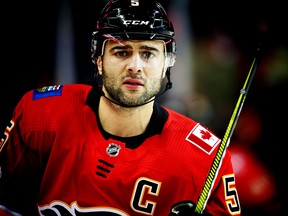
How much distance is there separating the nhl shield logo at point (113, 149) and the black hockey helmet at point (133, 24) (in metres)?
0.31

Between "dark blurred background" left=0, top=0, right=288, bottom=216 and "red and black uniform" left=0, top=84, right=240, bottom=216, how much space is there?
0.12 m

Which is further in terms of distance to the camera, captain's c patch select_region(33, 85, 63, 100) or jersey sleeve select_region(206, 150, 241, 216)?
captain's c patch select_region(33, 85, 63, 100)

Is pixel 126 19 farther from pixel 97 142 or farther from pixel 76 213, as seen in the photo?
pixel 76 213

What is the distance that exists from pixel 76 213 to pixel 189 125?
494 mm

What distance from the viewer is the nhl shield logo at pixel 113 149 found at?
4.96ft

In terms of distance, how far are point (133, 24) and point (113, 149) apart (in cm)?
42

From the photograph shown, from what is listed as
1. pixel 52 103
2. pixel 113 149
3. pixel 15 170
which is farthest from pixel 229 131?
pixel 15 170

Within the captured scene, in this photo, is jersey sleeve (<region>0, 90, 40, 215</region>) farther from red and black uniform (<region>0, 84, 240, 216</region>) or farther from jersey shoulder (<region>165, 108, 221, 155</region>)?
jersey shoulder (<region>165, 108, 221, 155</region>)

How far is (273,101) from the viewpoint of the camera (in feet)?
5.54

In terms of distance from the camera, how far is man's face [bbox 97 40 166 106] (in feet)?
4.71

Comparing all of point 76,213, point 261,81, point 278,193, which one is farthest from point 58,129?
point 278,193

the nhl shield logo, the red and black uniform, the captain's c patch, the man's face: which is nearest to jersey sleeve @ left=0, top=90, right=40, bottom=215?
the red and black uniform

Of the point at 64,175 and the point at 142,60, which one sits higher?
the point at 142,60

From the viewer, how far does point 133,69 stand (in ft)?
Result: 4.69
